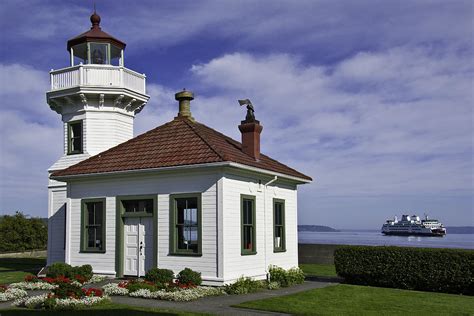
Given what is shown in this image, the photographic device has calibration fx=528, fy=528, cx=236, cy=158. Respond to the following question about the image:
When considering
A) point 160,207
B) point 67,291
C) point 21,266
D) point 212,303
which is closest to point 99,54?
point 160,207

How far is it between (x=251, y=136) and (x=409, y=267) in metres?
6.52

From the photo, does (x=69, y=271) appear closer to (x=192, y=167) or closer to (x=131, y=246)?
(x=131, y=246)

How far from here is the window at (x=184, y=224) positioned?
1555 centimetres

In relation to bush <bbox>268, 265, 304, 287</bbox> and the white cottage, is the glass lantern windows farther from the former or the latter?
bush <bbox>268, 265, 304, 287</bbox>

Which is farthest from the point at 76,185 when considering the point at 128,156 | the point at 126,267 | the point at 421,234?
the point at 421,234

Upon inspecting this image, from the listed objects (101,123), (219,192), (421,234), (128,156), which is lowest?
(421,234)

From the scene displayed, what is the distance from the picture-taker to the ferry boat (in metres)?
120

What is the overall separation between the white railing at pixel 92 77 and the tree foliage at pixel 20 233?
1637 centimetres

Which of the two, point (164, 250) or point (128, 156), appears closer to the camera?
point (164, 250)

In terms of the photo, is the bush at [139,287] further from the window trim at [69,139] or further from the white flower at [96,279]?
the window trim at [69,139]

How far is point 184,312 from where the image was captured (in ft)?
37.2

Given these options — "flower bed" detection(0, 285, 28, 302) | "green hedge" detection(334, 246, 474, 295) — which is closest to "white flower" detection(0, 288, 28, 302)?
"flower bed" detection(0, 285, 28, 302)

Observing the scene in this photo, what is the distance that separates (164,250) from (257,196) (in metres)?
3.38

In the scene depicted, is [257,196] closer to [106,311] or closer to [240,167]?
[240,167]
